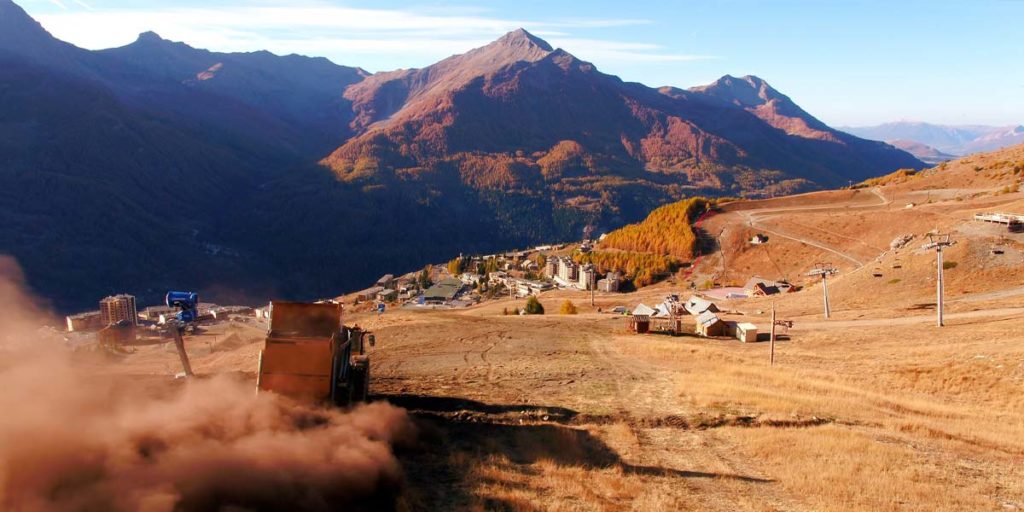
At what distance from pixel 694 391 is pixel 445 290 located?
7012cm

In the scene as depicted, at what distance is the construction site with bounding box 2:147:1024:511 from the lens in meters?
12.3

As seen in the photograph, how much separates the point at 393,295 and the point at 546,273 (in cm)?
2394

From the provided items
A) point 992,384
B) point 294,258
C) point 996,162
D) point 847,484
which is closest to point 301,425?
point 847,484

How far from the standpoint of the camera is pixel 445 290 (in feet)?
290

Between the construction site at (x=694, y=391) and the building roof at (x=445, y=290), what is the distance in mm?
40507

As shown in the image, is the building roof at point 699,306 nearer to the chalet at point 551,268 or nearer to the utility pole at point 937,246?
the utility pole at point 937,246

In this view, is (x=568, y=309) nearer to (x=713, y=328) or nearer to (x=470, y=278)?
(x=713, y=328)

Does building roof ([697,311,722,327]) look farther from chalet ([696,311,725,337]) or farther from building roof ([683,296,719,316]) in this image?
building roof ([683,296,719,316])

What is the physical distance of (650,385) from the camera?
2148 cm

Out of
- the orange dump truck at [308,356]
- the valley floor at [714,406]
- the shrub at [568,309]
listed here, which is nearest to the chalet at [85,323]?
the valley floor at [714,406]

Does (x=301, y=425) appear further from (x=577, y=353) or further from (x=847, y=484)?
(x=577, y=353)

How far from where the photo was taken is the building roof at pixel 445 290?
84062 mm

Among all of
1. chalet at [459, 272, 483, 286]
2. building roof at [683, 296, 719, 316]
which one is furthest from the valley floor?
chalet at [459, 272, 483, 286]

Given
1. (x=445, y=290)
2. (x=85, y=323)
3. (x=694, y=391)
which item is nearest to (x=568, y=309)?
(x=445, y=290)
